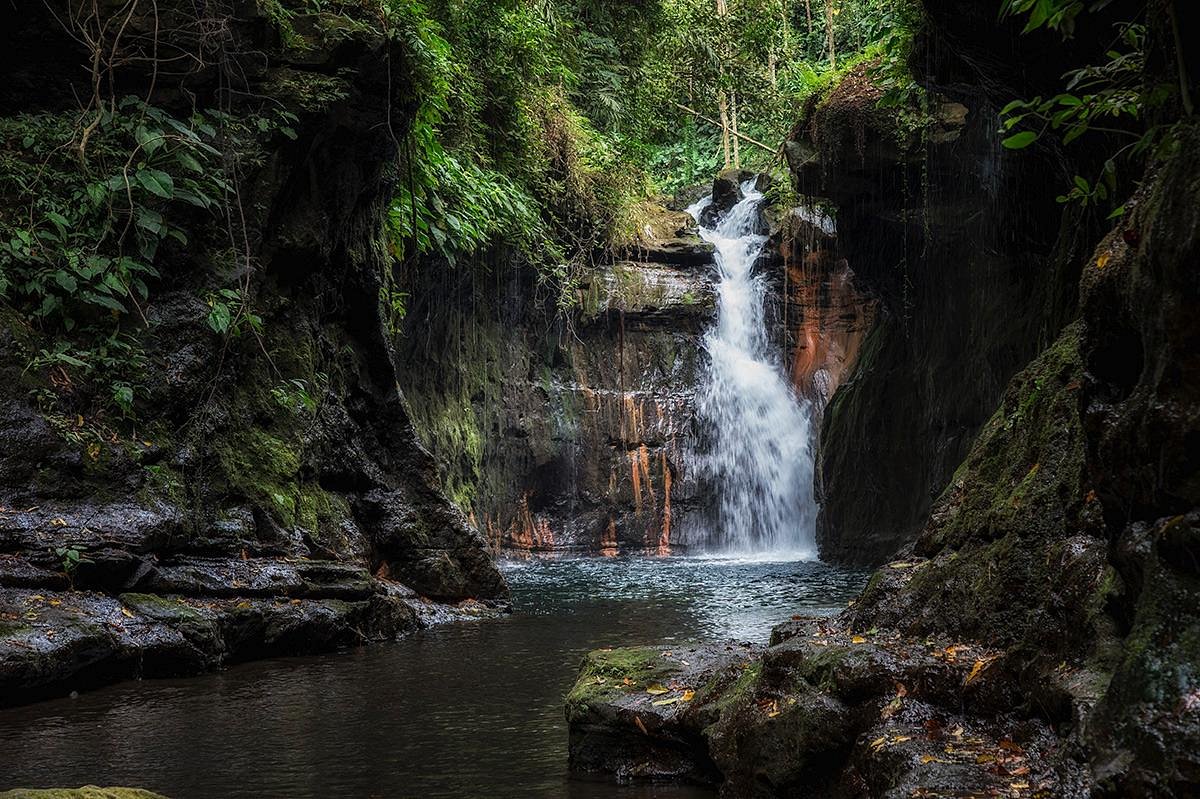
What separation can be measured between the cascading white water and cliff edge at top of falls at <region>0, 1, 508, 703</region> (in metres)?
10.7

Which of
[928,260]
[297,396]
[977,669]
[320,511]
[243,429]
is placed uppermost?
[928,260]

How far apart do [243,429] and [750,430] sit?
13789mm

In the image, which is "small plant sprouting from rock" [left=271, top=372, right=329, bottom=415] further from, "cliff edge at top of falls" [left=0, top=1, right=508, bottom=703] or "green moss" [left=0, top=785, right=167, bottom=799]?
"green moss" [left=0, top=785, right=167, bottom=799]

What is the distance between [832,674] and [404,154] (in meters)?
9.26

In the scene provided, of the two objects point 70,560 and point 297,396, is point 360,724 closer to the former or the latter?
point 70,560

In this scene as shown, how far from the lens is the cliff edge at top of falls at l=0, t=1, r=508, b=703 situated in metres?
6.51

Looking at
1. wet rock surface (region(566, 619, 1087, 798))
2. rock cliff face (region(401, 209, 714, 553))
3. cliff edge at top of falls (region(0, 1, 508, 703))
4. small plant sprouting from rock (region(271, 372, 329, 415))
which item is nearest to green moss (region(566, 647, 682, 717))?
wet rock surface (region(566, 619, 1087, 798))

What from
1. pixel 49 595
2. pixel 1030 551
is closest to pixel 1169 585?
pixel 1030 551

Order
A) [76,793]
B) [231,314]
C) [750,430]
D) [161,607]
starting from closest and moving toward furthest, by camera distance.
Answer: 1. [76,793]
2. [161,607]
3. [231,314]
4. [750,430]

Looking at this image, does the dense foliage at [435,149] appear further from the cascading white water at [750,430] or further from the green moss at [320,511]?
the cascading white water at [750,430]

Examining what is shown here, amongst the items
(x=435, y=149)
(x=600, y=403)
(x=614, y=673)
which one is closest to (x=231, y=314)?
(x=435, y=149)

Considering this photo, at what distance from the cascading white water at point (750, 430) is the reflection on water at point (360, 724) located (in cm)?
1119

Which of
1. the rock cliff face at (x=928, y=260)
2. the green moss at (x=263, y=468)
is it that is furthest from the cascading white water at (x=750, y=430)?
the green moss at (x=263, y=468)

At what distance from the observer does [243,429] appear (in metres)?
8.76
